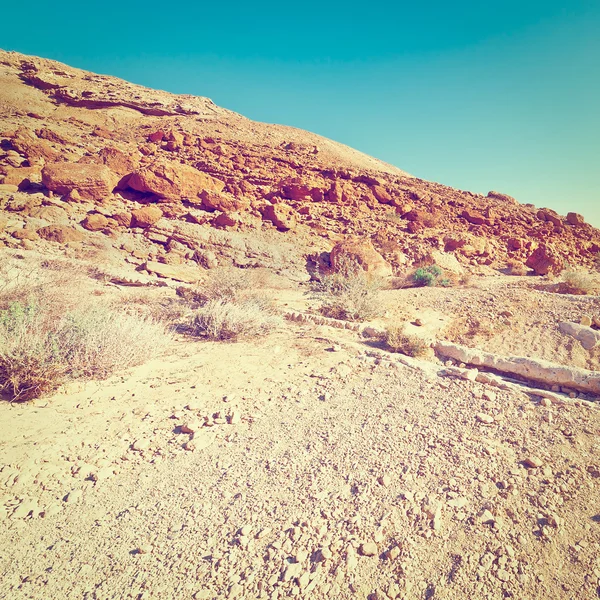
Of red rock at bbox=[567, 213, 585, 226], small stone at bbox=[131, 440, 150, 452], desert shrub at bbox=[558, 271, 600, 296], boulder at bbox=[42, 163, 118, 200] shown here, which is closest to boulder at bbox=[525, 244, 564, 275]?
desert shrub at bbox=[558, 271, 600, 296]

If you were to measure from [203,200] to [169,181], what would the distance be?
1389 millimetres

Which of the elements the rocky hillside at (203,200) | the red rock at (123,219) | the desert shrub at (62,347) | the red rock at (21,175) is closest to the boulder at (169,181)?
the rocky hillside at (203,200)

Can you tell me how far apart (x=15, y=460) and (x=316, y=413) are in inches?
83.1

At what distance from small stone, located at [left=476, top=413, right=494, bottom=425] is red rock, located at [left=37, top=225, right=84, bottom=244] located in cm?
1083

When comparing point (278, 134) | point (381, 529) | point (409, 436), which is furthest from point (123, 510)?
point (278, 134)

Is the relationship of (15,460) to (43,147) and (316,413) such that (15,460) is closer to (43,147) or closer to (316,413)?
(316,413)

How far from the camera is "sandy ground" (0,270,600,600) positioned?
1548 mm

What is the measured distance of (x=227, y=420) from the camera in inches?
109

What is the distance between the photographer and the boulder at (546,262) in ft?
40.3

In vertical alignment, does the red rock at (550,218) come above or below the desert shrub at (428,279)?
above

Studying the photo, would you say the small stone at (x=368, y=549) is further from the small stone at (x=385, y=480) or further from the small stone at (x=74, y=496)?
the small stone at (x=74, y=496)

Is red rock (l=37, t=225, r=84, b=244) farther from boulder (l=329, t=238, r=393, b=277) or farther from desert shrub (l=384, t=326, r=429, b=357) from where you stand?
desert shrub (l=384, t=326, r=429, b=357)

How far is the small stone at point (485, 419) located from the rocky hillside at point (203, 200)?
767 centimetres

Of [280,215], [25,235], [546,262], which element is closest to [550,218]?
[546,262]
